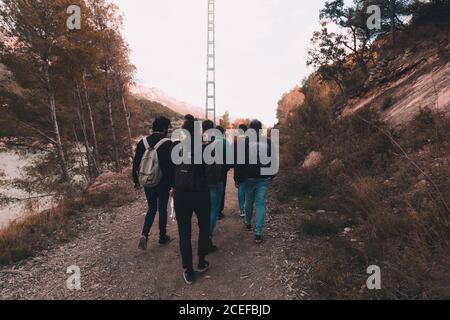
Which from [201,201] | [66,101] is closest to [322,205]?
[201,201]

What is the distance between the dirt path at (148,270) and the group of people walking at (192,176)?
264mm

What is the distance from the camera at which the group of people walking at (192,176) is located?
159 inches

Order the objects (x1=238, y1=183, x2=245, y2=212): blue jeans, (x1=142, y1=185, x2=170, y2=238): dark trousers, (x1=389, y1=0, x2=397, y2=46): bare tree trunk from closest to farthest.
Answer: (x1=142, y1=185, x2=170, y2=238): dark trousers, (x1=238, y1=183, x2=245, y2=212): blue jeans, (x1=389, y1=0, x2=397, y2=46): bare tree trunk

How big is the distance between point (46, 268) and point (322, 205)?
6.14 metres

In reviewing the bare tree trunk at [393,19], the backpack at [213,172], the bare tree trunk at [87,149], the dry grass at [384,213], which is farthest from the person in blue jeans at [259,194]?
the bare tree trunk at [87,149]

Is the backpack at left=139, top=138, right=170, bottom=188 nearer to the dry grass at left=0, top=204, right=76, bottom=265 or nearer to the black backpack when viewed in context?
the black backpack

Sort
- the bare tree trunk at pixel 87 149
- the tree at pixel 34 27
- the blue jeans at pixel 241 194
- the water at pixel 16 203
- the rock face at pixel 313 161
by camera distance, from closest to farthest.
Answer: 1. the blue jeans at pixel 241 194
2. the rock face at pixel 313 161
3. the water at pixel 16 203
4. the tree at pixel 34 27
5. the bare tree trunk at pixel 87 149

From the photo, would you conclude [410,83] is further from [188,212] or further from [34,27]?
[34,27]

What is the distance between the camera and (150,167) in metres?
4.80

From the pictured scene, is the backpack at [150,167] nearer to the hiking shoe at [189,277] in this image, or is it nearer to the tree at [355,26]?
the hiking shoe at [189,277]

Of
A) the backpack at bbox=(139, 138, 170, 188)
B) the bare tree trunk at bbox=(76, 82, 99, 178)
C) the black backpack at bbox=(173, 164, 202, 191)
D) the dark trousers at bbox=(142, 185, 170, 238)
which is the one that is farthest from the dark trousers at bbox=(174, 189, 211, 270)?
the bare tree trunk at bbox=(76, 82, 99, 178)

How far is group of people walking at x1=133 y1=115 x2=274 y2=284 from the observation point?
13.3 ft

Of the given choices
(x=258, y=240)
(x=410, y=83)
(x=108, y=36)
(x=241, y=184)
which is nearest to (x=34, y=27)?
(x=108, y=36)

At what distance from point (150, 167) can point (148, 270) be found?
184 centimetres
